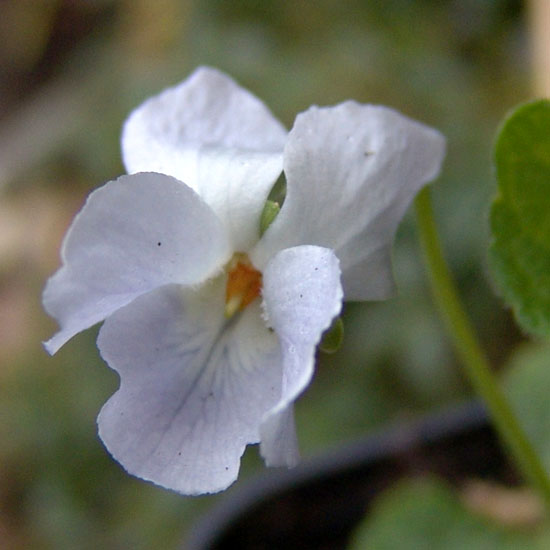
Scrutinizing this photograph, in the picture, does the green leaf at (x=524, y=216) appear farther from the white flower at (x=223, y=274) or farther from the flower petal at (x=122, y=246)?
the flower petal at (x=122, y=246)

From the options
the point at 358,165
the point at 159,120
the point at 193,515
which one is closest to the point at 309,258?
the point at 358,165

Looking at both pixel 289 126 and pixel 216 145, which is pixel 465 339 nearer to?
pixel 216 145

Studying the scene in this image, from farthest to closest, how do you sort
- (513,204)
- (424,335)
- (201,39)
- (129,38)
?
(129,38), (201,39), (424,335), (513,204)

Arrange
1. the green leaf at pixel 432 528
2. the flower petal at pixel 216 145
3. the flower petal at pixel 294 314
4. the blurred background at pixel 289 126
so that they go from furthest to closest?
1. the blurred background at pixel 289 126
2. the green leaf at pixel 432 528
3. the flower petal at pixel 216 145
4. the flower petal at pixel 294 314

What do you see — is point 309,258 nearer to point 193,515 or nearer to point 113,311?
point 113,311

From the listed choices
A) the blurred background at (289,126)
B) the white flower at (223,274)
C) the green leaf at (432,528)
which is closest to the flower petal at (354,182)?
the white flower at (223,274)

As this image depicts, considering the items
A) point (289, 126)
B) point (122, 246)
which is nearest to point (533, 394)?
point (122, 246)

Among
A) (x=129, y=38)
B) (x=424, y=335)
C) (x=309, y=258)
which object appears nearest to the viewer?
(x=309, y=258)
